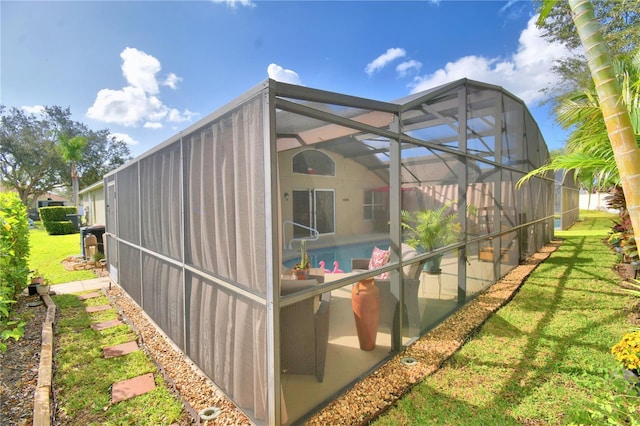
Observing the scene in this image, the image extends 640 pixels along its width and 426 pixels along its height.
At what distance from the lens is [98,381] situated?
3.15 metres

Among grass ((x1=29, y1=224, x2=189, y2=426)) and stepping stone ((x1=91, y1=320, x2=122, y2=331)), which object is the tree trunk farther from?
stepping stone ((x1=91, y1=320, x2=122, y2=331))

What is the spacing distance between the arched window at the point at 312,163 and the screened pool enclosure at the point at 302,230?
3 centimetres

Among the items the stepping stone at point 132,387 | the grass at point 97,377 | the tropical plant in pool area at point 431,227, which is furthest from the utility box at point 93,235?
the tropical plant in pool area at point 431,227

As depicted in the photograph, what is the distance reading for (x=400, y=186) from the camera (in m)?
3.62

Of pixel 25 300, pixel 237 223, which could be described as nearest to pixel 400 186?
pixel 237 223

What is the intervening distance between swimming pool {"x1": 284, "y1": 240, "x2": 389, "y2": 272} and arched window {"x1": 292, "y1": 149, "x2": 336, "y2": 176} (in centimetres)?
113

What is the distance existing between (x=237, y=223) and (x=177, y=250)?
1579 mm

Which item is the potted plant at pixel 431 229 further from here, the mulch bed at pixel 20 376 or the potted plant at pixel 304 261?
the mulch bed at pixel 20 376

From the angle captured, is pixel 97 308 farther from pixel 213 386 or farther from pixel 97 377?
pixel 213 386

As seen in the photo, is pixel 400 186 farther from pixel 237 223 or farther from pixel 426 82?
pixel 426 82

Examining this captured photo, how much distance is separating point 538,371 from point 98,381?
4509 mm

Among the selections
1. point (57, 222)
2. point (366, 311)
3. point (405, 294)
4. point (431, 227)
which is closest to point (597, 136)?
point (431, 227)

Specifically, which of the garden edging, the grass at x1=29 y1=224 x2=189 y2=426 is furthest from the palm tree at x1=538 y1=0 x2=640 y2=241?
the garden edging

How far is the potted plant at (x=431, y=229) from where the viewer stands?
4.12m
